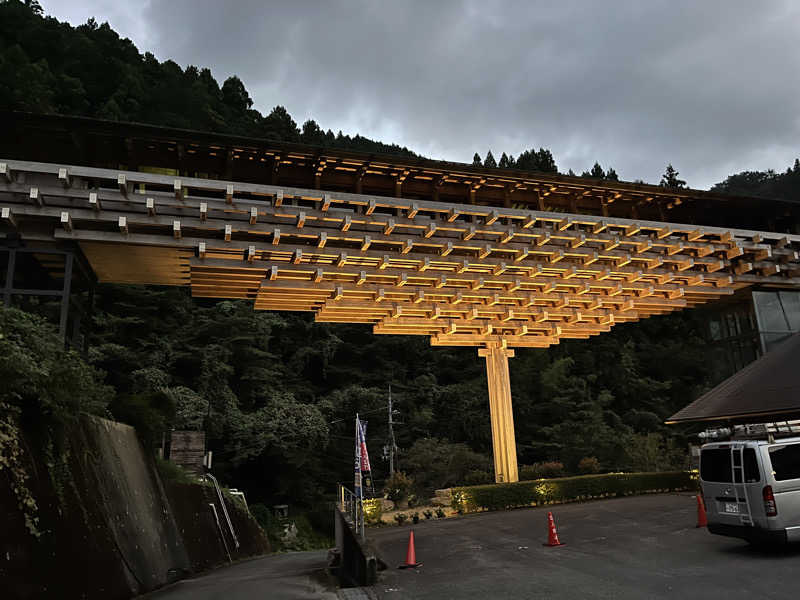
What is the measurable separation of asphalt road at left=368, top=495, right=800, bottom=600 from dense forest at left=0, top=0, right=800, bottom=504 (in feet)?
30.0

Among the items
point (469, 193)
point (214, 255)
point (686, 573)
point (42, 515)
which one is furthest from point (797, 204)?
point (42, 515)

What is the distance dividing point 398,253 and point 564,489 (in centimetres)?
1171

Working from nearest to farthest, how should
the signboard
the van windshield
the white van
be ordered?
the white van → the van windshield → the signboard

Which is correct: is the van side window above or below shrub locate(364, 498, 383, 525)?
above

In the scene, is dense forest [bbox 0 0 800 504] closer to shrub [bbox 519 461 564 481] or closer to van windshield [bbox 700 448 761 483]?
shrub [bbox 519 461 564 481]

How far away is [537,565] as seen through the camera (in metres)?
9.77

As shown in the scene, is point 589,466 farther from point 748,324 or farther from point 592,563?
point 592,563

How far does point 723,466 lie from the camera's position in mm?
9367

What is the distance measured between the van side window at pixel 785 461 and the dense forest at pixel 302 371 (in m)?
15.3

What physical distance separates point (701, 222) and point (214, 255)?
1707cm

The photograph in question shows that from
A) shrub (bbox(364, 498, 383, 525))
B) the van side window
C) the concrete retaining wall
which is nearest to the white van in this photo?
the van side window

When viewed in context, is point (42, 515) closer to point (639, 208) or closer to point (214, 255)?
point (214, 255)

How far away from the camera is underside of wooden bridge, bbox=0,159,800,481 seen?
46.6ft

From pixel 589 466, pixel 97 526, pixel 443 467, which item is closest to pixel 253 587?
pixel 97 526
